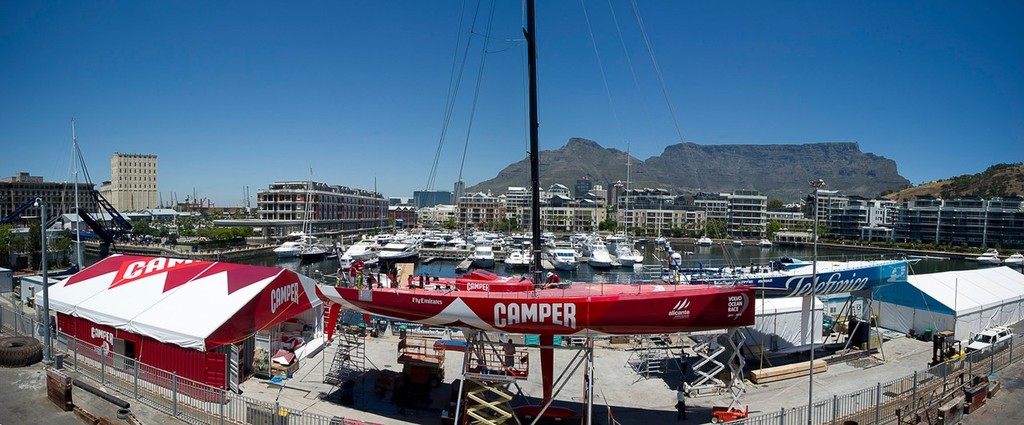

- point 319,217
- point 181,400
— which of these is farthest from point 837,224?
point 181,400

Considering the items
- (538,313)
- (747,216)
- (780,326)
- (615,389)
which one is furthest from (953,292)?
(747,216)

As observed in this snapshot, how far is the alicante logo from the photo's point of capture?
39.6 feet

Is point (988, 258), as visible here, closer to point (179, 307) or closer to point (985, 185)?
point (985, 185)

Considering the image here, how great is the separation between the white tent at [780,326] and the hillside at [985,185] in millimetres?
134036

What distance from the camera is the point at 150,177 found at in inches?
5433

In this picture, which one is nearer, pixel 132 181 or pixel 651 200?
pixel 651 200

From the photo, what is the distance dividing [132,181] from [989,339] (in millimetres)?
165836

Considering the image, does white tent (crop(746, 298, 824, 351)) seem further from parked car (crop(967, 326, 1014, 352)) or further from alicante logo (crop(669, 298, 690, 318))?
alicante logo (crop(669, 298, 690, 318))

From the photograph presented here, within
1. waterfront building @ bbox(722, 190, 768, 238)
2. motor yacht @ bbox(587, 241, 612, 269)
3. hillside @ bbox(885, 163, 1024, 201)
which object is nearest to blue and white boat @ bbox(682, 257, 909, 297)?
motor yacht @ bbox(587, 241, 612, 269)

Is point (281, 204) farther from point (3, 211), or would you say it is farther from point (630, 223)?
point (630, 223)

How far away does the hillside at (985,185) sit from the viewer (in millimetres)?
124438

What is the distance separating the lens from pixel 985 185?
438 ft

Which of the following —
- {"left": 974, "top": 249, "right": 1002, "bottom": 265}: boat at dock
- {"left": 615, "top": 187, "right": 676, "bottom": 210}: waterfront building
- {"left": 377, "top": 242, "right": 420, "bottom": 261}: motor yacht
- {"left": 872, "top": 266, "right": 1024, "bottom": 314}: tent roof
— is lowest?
{"left": 974, "top": 249, "right": 1002, "bottom": 265}: boat at dock

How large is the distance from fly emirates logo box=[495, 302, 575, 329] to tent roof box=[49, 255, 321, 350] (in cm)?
789
